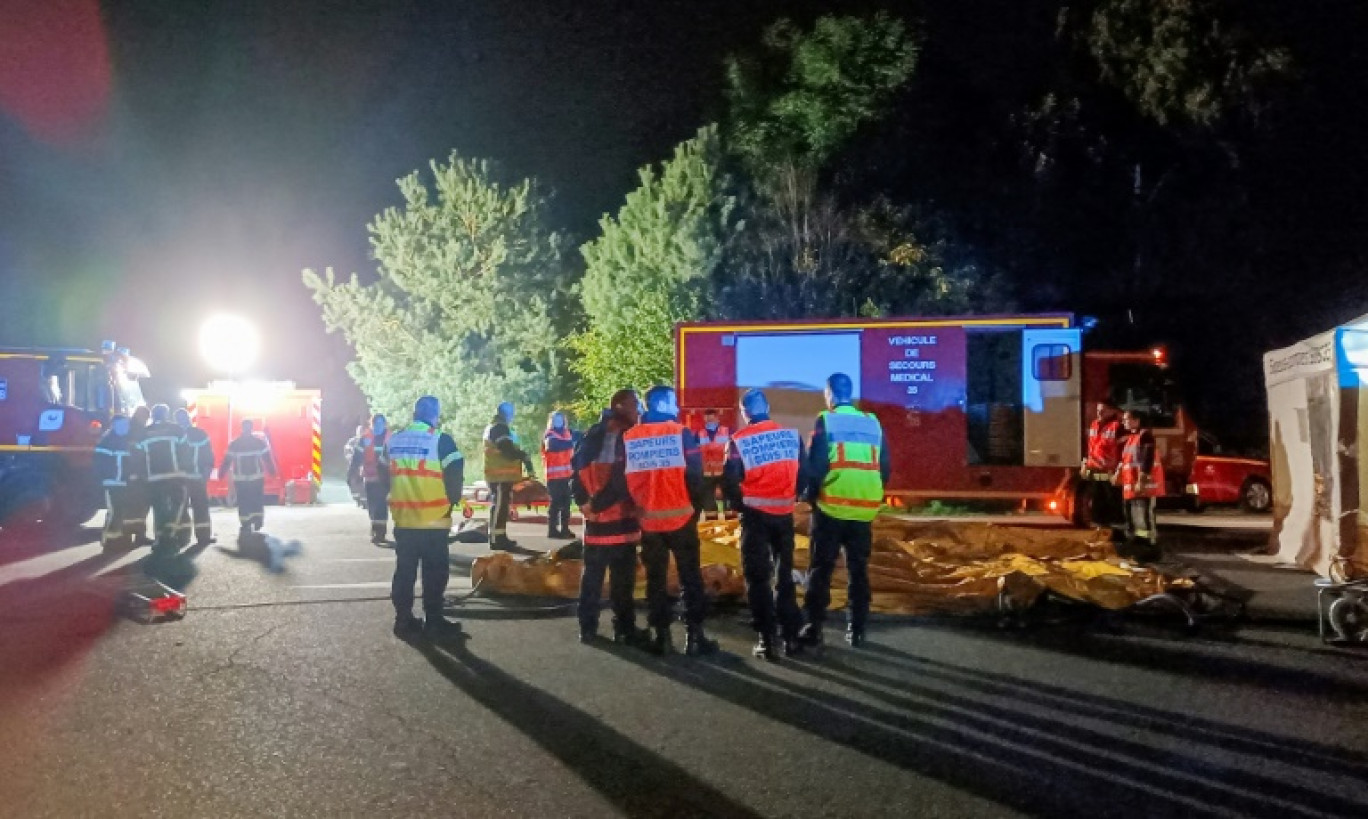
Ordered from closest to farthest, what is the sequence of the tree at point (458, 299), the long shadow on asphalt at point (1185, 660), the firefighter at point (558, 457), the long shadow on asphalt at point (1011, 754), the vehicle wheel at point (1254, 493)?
the long shadow on asphalt at point (1011, 754), the long shadow on asphalt at point (1185, 660), the firefighter at point (558, 457), the vehicle wheel at point (1254, 493), the tree at point (458, 299)

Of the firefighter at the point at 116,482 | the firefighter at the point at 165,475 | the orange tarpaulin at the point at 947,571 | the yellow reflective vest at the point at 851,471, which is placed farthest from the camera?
the firefighter at the point at 116,482

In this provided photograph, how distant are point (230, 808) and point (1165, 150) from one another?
2680cm

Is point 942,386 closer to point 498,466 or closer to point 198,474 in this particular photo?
point 498,466

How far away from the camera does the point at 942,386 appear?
1570 centimetres

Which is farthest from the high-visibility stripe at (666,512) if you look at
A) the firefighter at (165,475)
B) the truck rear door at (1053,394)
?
the truck rear door at (1053,394)

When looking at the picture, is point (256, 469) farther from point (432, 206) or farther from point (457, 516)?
point (432, 206)

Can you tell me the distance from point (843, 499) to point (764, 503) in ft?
1.84

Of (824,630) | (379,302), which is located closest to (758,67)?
(379,302)

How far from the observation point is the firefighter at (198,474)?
44.8 ft

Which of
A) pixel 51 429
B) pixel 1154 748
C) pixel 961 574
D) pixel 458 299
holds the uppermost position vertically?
pixel 458 299

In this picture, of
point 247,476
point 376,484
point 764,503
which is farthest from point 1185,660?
point 247,476

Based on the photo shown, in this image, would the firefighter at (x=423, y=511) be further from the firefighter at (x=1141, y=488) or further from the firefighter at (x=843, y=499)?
the firefighter at (x=1141, y=488)

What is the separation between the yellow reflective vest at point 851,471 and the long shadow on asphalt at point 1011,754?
1.23 metres

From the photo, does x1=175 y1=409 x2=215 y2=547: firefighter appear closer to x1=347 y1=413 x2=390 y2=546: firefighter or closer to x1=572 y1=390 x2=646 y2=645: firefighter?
x1=347 y1=413 x2=390 y2=546: firefighter
